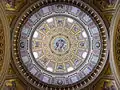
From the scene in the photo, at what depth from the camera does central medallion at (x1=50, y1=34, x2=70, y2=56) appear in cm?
A: 2731

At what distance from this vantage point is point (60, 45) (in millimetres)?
27422

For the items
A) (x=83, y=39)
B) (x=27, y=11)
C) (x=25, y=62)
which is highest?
(x=27, y=11)

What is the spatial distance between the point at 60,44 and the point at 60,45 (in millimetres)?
96

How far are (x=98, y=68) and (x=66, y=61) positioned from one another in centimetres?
623

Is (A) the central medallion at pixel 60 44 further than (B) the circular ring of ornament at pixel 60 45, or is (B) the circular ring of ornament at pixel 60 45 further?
(A) the central medallion at pixel 60 44

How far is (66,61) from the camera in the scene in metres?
27.3

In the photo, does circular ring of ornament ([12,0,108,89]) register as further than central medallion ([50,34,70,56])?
No

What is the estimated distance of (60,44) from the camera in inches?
1080

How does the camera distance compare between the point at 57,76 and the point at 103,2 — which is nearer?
the point at 103,2

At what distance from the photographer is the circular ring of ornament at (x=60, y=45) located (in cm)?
2075

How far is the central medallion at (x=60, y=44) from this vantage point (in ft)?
89.6

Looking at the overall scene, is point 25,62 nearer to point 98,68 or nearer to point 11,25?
point 11,25

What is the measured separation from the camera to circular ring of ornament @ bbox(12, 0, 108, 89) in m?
20.8

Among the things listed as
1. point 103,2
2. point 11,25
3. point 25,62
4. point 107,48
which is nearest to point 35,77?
point 25,62
